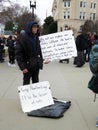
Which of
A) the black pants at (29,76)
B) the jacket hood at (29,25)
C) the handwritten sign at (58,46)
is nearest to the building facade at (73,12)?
the handwritten sign at (58,46)

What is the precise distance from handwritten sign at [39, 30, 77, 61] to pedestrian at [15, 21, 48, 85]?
0.31 metres

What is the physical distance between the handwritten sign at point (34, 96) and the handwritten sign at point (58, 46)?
77 centimetres

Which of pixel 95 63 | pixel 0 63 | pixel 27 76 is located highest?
pixel 95 63

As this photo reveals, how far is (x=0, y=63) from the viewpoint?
16.4 m

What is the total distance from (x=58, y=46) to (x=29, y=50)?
86 cm

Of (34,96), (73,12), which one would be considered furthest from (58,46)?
(73,12)

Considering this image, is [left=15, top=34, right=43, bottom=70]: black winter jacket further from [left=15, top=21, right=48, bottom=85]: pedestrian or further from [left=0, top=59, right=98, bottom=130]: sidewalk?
[left=0, top=59, right=98, bottom=130]: sidewalk

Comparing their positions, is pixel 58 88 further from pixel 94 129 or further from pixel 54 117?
pixel 94 129

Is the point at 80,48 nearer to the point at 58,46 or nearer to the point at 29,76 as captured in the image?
the point at 58,46

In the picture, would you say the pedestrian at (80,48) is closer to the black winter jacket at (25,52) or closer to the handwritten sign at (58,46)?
the handwritten sign at (58,46)

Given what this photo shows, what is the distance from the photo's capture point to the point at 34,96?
665 cm

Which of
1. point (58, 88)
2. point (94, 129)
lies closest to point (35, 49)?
point (94, 129)

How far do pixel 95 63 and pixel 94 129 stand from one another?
117 centimetres

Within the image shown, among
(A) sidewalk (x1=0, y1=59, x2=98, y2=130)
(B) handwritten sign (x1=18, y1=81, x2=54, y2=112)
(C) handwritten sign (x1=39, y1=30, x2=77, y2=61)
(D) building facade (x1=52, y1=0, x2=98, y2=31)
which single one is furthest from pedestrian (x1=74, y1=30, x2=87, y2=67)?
(D) building facade (x1=52, y1=0, x2=98, y2=31)
